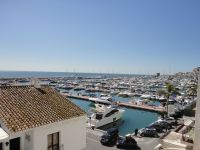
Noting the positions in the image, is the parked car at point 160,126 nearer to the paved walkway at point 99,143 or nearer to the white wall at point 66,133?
the paved walkway at point 99,143

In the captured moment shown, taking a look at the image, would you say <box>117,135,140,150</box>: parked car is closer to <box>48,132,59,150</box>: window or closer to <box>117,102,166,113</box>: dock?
<box>48,132,59,150</box>: window

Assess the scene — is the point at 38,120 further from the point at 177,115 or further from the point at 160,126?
the point at 177,115

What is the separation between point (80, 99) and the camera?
74.2 meters

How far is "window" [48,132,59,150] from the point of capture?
56.4ft

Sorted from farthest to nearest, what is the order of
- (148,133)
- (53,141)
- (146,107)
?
(146,107)
(148,133)
(53,141)

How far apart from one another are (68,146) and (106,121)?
23.8 m

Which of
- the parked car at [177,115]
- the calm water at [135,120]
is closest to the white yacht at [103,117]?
the calm water at [135,120]

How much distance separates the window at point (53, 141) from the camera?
17.2 m

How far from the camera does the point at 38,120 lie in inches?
636

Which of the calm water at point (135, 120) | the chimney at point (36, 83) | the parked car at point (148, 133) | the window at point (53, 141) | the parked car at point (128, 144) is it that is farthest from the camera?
the calm water at point (135, 120)

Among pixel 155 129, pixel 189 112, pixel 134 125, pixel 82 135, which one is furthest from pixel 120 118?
pixel 82 135

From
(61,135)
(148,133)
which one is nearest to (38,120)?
(61,135)

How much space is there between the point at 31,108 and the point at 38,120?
1.47m

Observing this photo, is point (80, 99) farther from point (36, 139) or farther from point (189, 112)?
point (36, 139)
